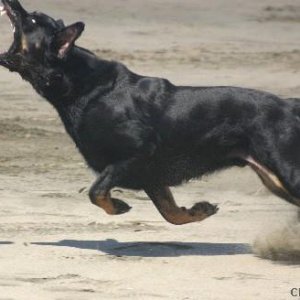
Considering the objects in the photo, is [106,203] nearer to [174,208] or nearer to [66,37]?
[174,208]

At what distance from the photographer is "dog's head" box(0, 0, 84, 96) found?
33.6 feet

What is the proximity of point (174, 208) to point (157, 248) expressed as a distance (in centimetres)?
31

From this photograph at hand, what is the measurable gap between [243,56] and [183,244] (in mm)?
8284

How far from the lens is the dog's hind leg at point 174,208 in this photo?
10.5 meters

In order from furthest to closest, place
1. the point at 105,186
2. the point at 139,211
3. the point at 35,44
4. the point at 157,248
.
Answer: the point at 139,211
the point at 157,248
the point at 35,44
the point at 105,186

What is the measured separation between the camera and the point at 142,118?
33.4ft

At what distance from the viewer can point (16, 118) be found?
594 inches

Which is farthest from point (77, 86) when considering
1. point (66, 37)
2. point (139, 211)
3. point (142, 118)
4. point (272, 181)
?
point (139, 211)

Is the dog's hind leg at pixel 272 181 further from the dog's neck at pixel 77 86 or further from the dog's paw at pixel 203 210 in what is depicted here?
the dog's neck at pixel 77 86

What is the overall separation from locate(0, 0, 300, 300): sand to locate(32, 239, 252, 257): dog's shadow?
0.01 metres

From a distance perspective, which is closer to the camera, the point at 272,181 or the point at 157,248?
the point at 272,181

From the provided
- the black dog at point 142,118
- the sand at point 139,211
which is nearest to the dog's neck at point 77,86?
the black dog at point 142,118

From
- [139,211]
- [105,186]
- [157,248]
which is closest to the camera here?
[105,186]

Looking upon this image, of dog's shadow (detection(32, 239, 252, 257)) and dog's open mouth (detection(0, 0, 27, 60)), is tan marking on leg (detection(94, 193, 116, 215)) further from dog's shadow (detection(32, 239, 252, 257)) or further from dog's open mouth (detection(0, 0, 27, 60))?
dog's open mouth (detection(0, 0, 27, 60))
